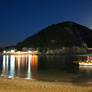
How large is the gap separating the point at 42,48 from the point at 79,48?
5299cm

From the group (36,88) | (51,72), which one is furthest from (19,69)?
(36,88)

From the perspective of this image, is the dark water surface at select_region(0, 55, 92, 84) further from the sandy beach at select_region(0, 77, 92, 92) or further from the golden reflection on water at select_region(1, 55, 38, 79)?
the sandy beach at select_region(0, 77, 92, 92)

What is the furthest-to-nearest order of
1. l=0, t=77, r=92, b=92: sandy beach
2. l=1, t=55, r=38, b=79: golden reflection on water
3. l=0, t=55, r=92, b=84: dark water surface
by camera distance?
1. l=1, t=55, r=38, b=79: golden reflection on water
2. l=0, t=55, r=92, b=84: dark water surface
3. l=0, t=77, r=92, b=92: sandy beach

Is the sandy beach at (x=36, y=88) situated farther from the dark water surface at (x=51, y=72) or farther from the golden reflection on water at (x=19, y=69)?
the golden reflection on water at (x=19, y=69)

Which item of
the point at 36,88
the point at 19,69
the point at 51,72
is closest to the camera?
the point at 36,88

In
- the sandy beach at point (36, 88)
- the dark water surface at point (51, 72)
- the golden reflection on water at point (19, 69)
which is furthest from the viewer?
the golden reflection on water at point (19, 69)

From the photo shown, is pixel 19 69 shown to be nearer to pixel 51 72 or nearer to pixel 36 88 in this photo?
pixel 51 72

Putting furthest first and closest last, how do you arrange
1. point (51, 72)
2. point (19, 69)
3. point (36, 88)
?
point (19, 69) → point (51, 72) → point (36, 88)

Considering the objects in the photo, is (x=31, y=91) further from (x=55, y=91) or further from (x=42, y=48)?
(x=42, y=48)

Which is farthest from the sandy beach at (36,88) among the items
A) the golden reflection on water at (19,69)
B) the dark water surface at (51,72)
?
the golden reflection on water at (19,69)

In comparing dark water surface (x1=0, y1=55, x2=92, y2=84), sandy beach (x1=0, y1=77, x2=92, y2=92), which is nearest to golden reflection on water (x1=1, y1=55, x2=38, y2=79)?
dark water surface (x1=0, y1=55, x2=92, y2=84)

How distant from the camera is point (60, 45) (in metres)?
197

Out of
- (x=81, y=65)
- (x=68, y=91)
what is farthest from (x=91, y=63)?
(x=68, y=91)

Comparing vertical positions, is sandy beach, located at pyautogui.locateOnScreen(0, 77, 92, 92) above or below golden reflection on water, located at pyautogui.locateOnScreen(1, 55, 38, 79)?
above
